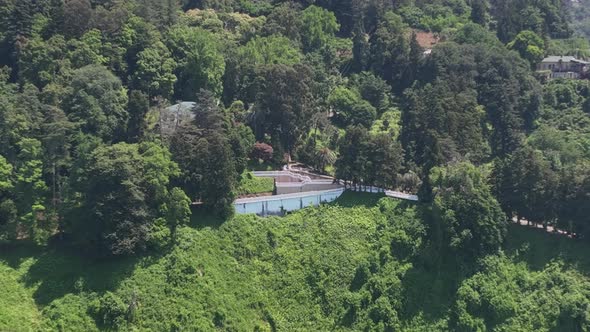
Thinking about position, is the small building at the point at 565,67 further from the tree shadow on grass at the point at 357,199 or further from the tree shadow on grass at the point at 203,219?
the tree shadow on grass at the point at 203,219

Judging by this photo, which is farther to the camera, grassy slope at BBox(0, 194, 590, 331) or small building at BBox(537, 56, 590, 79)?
small building at BBox(537, 56, 590, 79)

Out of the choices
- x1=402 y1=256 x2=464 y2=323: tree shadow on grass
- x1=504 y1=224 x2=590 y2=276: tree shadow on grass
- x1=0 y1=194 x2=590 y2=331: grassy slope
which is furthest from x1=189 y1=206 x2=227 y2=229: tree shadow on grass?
x1=504 y1=224 x2=590 y2=276: tree shadow on grass

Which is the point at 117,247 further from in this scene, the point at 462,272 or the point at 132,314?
the point at 462,272

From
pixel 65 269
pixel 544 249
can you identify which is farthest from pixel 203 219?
pixel 544 249

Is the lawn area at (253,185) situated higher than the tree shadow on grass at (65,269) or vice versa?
the lawn area at (253,185)

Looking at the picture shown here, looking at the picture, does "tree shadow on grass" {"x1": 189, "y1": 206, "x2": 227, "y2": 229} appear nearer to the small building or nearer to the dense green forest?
the dense green forest

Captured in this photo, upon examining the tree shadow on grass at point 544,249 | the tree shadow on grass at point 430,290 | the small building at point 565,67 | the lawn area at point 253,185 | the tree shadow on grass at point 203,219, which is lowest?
the tree shadow on grass at point 430,290

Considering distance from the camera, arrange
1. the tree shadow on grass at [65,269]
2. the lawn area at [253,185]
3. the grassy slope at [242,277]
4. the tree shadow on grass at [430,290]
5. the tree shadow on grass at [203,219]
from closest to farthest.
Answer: the grassy slope at [242,277], the tree shadow on grass at [65,269], the tree shadow on grass at [430,290], the tree shadow on grass at [203,219], the lawn area at [253,185]

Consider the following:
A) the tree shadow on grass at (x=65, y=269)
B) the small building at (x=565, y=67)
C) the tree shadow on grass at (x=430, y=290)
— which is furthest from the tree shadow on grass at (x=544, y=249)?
the small building at (x=565, y=67)
